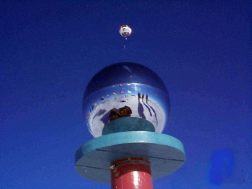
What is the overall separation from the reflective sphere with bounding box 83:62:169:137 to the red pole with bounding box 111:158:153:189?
26.3 inches

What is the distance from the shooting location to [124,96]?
5605 mm

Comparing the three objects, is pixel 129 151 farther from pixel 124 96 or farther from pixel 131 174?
pixel 124 96

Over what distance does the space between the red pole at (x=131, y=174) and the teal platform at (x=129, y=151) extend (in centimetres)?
8

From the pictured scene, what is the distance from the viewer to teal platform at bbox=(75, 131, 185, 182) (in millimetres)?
4945

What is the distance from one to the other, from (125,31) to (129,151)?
71.1 inches

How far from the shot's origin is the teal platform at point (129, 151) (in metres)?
4.95

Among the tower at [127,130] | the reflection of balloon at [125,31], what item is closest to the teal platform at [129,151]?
the tower at [127,130]

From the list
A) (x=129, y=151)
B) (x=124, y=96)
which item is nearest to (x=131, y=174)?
(x=129, y=151)

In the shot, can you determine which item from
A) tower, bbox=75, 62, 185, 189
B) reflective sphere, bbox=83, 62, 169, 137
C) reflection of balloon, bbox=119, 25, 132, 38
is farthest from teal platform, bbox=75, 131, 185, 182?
reflection of balloon, bbox=119, 25, 132, 38

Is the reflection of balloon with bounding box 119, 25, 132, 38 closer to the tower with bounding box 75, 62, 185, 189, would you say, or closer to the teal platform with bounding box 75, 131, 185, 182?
the tower with bounding box 75, 62, 185, 189

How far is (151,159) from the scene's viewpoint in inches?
212

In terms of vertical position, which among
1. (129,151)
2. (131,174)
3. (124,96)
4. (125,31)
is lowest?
(131,174)

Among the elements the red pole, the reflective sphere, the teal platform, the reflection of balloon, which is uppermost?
the reflection of balloon

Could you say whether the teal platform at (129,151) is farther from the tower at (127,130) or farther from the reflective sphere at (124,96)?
the reflective sphere at (124,96)
